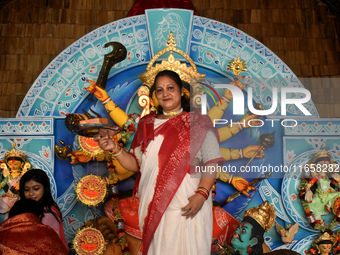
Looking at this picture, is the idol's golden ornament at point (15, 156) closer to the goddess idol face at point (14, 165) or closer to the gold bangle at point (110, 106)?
the goddess idol face at point (14, 165)

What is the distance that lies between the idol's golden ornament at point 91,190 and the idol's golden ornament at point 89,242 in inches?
9.2

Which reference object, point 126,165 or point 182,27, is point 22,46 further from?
point 126,165

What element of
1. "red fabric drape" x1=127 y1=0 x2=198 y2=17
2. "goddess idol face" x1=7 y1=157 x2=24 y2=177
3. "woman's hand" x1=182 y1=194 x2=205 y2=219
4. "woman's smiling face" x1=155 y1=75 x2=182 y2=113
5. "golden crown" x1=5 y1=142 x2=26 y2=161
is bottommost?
"woman's hand" x1=182 y1=194 x2=205 y2=219

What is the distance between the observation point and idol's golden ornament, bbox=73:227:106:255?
13.2ft

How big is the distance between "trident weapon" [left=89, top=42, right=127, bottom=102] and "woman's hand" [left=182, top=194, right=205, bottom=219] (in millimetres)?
1664

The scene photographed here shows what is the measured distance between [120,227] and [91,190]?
1.28 feet

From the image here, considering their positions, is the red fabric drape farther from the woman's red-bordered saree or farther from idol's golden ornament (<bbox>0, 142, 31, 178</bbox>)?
the woman's red-bordered saree

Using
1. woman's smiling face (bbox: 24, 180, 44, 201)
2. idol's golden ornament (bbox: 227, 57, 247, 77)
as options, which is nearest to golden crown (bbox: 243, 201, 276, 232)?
idol's golden ornament (bbox: 227, 57, 247, 77)

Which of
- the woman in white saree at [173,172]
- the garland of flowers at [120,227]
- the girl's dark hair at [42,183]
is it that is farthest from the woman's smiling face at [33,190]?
the woman in white saree at [173,172]

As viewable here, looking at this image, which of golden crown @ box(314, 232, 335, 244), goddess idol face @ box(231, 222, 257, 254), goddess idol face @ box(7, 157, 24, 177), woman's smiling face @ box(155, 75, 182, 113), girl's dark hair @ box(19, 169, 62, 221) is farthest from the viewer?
goddess idol face @ box(7, 157, 24, 177)

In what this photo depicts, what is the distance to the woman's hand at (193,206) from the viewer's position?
10.5 ft

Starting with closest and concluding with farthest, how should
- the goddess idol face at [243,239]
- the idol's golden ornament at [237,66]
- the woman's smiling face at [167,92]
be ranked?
1. the woman's smiling face at [167,92]
2. the goddess idol face at [243,239]
3. the idol's golden ornament at [237,66]

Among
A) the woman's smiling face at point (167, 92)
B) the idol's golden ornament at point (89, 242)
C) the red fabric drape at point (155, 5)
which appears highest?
the red fabric drape at point (155, 5)

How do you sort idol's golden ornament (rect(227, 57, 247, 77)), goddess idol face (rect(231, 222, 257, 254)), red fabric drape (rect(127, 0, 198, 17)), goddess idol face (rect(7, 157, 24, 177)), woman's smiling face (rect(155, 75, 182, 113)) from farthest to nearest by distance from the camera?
red fabric drape (rect(127, 0, 198, 17)) → idol's golden ornament (rect(227, 57, 247, 77)) → goddess idol face (rect(7, 157, 24, 177)) → goddess idol face (rect(231, 222, 257, 254)) → woman's smiling face (rect(155, 75, 182, 113))
